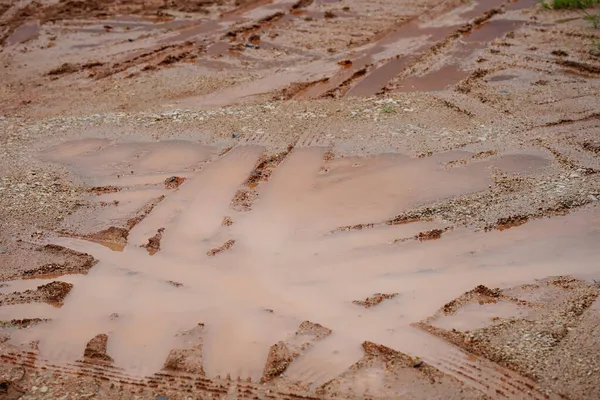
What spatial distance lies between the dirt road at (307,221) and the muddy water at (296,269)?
0.02m

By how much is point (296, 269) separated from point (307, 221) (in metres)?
0.78

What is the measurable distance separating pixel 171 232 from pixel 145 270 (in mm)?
594

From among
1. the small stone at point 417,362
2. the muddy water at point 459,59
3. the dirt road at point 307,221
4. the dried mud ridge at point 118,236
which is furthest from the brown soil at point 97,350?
the muddy water at point 459,59

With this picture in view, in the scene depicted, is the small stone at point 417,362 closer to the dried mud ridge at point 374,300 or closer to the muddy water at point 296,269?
the muddy water at point 296,269

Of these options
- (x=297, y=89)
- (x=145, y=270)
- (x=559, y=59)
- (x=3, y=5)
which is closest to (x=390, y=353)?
(x=145, y=270)

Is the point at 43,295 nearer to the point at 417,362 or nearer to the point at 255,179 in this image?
the point at 255,179

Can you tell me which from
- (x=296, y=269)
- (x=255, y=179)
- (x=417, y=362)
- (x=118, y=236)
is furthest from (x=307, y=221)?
(x=417, y=362)

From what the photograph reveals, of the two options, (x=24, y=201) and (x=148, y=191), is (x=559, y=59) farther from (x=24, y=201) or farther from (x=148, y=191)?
(x=24, y=201)

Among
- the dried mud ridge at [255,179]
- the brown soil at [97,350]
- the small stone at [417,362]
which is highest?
the dried mud ridge at [255,179]

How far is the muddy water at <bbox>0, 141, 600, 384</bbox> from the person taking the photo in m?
4.63

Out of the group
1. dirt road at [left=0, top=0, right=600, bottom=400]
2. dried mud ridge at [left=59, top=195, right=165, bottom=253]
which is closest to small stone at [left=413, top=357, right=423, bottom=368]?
dirt road at [left=0, top=0, right=600, bottom=400]

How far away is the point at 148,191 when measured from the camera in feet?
21.9

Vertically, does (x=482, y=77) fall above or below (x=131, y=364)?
above

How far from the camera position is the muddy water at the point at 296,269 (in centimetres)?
→ 463
